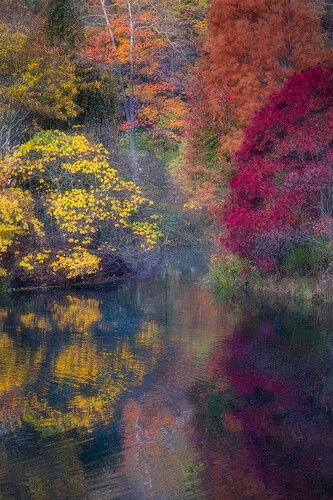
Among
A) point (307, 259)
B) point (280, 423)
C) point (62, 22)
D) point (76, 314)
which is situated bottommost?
point (280, 423)

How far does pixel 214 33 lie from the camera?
23.2 meters

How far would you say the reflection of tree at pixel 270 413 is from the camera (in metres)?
7.58

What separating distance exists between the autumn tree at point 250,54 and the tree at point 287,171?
132 inches

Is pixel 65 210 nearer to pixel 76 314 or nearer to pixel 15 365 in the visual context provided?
pixel 76 314

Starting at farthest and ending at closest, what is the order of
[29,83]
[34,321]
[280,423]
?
1. [29,83]
2. [34,321]
3. [280,423]

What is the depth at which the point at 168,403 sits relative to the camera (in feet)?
34.4

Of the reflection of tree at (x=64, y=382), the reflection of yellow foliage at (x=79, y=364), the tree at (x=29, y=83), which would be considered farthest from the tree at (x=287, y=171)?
the tree at (x=29, y=83)

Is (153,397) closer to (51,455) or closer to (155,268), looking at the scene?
(51,455)

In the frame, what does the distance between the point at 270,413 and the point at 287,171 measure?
30.6ft

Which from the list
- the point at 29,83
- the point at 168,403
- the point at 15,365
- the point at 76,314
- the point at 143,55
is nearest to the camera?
the point at 168,403

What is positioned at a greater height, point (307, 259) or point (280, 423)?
point (307, 259)

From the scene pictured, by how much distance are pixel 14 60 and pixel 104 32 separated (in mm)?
12015

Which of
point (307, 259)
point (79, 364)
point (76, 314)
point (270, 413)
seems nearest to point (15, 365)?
point (79, 364)

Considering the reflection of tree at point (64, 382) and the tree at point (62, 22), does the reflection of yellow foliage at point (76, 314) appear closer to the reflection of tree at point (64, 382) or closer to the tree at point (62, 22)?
the reflection of tree at point (64, 382)
